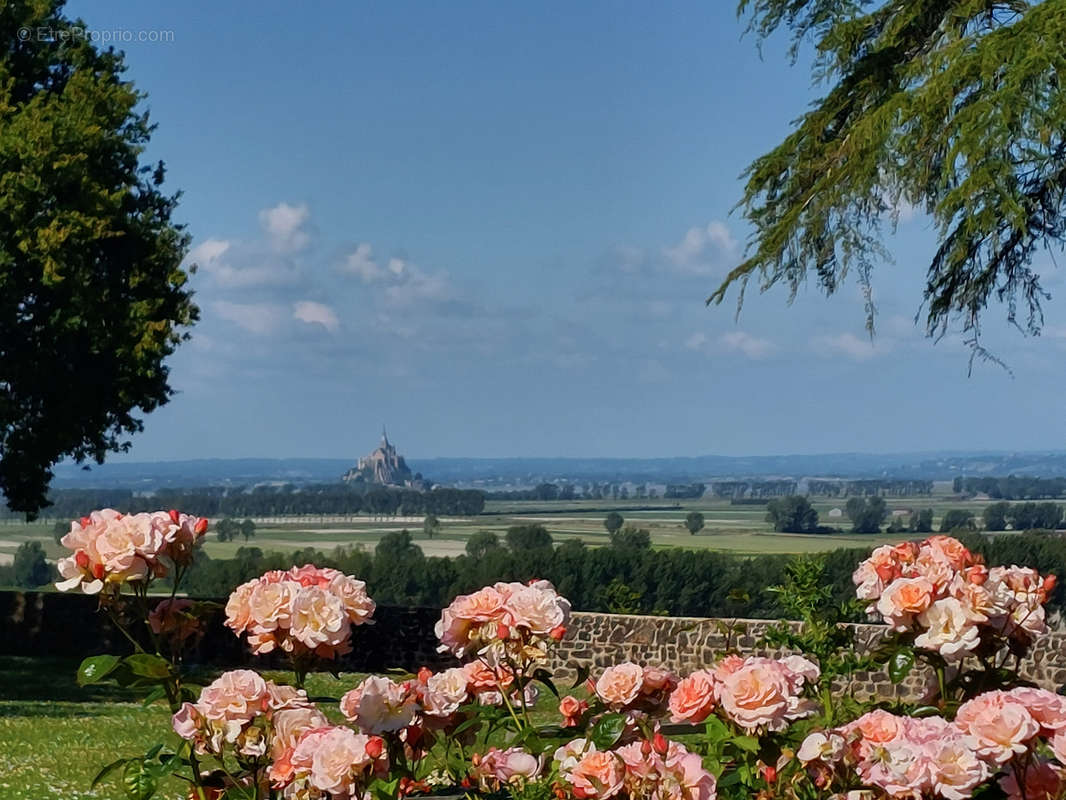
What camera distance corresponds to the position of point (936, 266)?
1496cm

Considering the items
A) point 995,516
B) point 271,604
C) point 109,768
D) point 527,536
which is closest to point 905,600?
point 271,604

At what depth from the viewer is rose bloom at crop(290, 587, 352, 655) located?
3156 millimetres

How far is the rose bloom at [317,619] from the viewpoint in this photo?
3156 millimetres

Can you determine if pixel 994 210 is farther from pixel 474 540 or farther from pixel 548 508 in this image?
pixel 548 508

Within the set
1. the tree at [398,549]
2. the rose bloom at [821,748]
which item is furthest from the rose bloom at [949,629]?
the tree at [398,549]

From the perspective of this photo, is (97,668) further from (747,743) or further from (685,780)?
(747,743)

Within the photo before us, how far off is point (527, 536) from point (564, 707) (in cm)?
3011

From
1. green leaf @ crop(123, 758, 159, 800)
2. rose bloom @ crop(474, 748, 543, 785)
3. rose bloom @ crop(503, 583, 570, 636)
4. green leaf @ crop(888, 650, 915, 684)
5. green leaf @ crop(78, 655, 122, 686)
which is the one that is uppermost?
rose bloom @ crop(503, 583, 570, 636)

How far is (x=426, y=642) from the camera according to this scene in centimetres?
1981

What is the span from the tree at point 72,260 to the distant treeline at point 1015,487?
99.8 feet

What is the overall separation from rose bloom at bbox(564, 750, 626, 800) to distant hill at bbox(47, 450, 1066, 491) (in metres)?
55.7

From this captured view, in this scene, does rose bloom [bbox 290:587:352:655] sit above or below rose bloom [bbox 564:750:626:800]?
above

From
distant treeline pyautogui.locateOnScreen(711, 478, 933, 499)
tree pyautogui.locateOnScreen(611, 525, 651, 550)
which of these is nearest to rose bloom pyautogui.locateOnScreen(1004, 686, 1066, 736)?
tree pyautogui.locateOnScreen(611, 525, 651, 550)

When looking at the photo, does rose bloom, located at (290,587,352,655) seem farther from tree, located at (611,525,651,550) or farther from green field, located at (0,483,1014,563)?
tree, located at (611,525,651,550)
